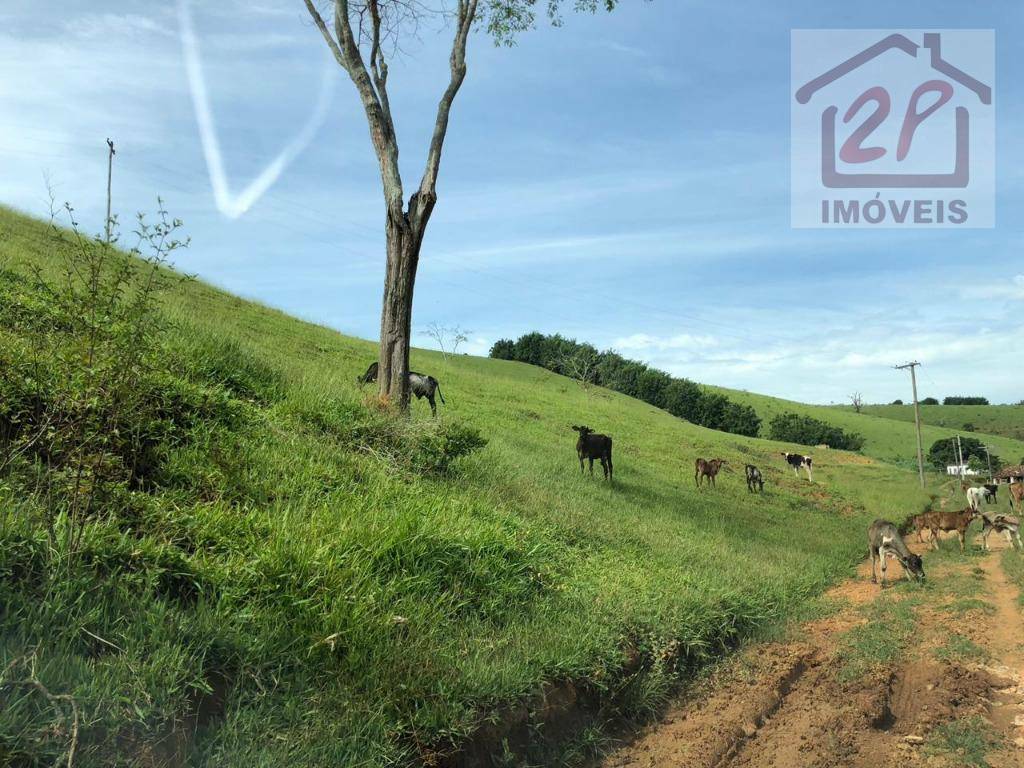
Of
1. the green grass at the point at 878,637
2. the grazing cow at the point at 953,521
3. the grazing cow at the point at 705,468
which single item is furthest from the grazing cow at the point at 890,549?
the grazing cow at the point at 705,468

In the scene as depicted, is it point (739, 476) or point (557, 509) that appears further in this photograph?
point (739, 476)

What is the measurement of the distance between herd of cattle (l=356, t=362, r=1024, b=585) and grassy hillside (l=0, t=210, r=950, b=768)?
1.67m

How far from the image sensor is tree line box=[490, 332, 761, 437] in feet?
328

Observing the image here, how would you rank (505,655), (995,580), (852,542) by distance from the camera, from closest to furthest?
(505,655) → (995,580) → (852,542)

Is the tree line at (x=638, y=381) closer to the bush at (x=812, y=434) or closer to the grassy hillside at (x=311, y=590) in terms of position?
the bush at (x=812, y=434)

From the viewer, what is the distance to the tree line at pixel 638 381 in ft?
328

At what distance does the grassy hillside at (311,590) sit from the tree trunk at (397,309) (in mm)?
1344

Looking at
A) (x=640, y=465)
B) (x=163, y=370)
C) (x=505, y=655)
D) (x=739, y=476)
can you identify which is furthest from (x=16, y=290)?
(x=739, y=476)

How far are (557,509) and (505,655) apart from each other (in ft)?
19.8

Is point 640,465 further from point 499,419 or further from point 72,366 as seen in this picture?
point 72,366

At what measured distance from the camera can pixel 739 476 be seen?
30312mm

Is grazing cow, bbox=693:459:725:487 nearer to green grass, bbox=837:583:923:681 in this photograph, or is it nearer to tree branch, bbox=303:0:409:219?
green grass, bbox=837:583:923:681

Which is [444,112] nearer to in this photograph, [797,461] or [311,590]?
[311,590]

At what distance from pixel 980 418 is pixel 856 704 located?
498 feet
